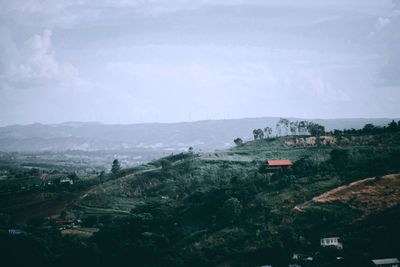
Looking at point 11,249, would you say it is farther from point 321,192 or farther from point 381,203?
point 381,203

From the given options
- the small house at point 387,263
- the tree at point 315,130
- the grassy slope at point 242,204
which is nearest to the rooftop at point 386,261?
the small house at point 387,263

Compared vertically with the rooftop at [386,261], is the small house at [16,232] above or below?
below

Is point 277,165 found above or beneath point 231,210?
above

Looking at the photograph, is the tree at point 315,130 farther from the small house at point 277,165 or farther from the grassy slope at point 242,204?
the small house at point 277,165

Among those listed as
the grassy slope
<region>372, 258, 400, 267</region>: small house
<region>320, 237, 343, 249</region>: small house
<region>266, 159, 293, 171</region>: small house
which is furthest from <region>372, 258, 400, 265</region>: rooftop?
<region>266, 159, 293, 171</region>: small house

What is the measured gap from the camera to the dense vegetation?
65812mm

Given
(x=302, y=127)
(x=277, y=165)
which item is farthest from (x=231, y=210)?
(x=302, y=127)

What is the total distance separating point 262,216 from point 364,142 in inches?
2158

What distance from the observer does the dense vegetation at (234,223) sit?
65812mm

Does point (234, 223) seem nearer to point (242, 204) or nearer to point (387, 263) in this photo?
point (242, 204)

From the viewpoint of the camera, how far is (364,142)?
123 m

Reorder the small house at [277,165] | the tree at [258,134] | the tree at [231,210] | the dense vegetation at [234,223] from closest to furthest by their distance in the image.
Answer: the dense vegetation at [234,223] → the tree at [231,210] → the small house at [277,165] → the tree at [258,134]

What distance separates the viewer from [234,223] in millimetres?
80250

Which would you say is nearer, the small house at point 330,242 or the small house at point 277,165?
the small house at point 330,242
